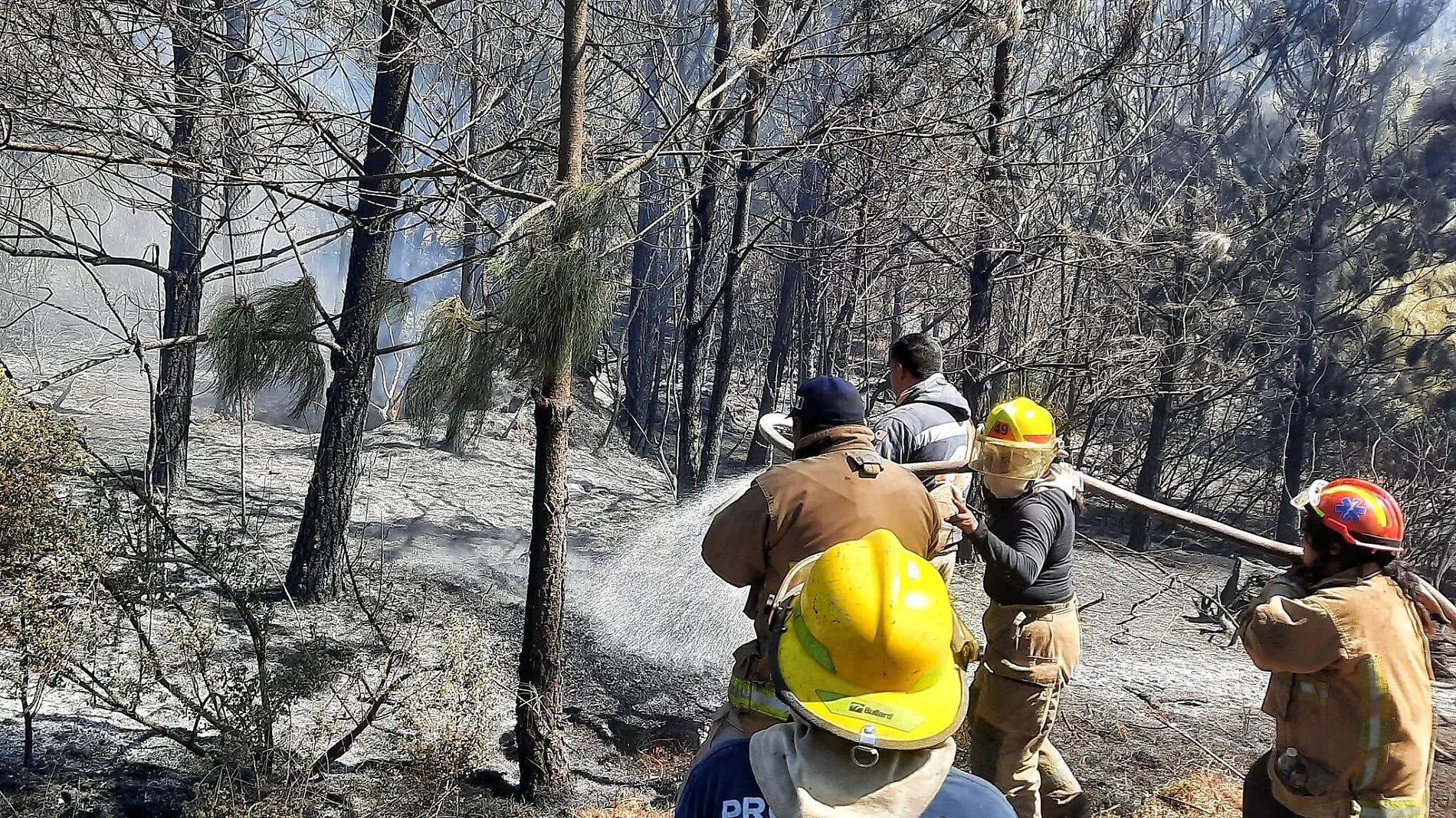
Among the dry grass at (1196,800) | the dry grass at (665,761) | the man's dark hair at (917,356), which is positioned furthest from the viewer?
the dry grass at (665,761)

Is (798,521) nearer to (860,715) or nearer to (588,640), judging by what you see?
(860,715)

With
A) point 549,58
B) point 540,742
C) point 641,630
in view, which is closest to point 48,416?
point 540,742

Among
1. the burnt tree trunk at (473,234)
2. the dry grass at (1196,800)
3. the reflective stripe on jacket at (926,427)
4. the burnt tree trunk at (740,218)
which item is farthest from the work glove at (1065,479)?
the burnt tree trunk at (740,218)

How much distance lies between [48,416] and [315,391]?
100cm

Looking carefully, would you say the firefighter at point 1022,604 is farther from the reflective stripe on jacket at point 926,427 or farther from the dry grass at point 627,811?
the dry grass at point 627,811

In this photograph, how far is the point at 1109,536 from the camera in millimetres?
13977

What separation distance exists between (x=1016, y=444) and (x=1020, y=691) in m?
0.95

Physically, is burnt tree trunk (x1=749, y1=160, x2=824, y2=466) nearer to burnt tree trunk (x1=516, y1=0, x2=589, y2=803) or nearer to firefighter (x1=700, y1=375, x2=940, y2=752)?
burnt tree trunk (x1=516, y1=0, x2=589, y2=803)

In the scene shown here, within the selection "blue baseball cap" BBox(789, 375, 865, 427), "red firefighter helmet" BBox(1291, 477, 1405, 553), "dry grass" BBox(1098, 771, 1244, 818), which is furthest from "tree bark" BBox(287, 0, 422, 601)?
"red firefighter helmet" BBox(1291, 477, 1405, 553)

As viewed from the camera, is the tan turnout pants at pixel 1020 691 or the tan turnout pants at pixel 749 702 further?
the tan turnout pants at pixel 1020 691

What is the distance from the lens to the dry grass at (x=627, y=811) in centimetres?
484

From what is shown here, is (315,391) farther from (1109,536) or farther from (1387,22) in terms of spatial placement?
(1387,22)

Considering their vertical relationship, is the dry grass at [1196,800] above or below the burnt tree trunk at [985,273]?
below

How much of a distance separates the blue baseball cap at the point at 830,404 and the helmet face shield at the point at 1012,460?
1.79ft
